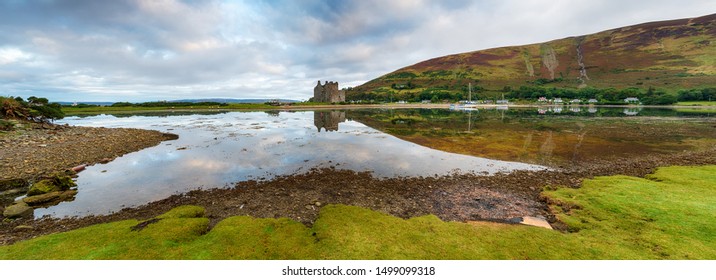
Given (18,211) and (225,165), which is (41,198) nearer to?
(18,211)

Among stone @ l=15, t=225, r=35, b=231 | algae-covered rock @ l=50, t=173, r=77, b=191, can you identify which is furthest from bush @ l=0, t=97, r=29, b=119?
stone @ l=15, t=225, r=35, b=231

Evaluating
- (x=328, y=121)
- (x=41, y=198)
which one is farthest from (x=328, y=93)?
(x=41, y=198)

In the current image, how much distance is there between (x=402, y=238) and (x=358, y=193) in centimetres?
667

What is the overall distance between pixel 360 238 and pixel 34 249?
9223 mm

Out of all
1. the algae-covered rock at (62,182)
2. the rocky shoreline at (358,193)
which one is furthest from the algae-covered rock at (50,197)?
the rocky shoreline at (358,193)

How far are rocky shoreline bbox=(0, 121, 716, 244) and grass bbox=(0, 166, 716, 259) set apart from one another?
1776 mm

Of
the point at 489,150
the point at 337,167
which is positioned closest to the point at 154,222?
the point at 337,167

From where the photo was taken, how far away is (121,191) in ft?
51.3

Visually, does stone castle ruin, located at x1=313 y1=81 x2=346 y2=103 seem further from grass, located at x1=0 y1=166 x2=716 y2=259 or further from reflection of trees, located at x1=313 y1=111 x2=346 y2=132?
grass, located at x1=0 y1=166 x2=716 y2=259

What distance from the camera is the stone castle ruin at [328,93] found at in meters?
168

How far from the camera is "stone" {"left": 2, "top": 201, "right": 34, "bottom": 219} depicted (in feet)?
38.7

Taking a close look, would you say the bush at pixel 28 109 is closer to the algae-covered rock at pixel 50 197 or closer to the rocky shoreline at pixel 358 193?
the rocky shoreline at pixel 358 193

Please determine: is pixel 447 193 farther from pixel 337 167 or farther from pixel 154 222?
pixel 154 222

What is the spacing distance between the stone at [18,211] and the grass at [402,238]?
595 centimetres
